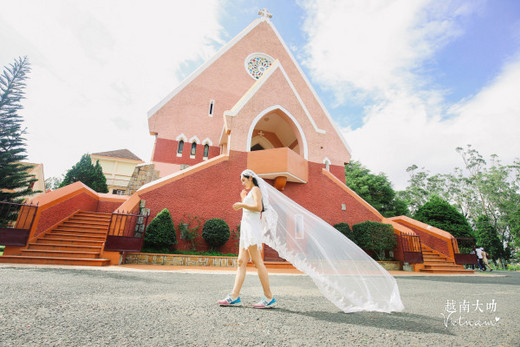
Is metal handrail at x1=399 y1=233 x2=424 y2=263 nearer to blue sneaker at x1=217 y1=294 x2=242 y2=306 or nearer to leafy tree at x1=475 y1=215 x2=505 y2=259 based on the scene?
blue sneaker at x1=217 y1=294 x2=242 y2=306

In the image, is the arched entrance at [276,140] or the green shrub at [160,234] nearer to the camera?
the green shrub at [160,234]

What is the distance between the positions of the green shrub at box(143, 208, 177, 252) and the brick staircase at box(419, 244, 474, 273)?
11661 mm

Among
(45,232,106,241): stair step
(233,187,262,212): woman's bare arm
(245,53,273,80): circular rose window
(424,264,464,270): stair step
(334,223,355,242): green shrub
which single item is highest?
(245,53,273,80): circular rose window

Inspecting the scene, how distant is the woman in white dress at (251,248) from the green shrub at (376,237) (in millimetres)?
10130

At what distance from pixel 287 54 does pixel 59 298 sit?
2164cm

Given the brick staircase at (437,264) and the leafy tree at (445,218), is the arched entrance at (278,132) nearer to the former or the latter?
the brick staircase at (437,264)

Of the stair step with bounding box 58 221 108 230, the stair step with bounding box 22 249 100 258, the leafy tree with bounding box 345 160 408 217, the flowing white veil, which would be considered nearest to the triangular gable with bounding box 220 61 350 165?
the stair step with bounding box 58 221 108 230

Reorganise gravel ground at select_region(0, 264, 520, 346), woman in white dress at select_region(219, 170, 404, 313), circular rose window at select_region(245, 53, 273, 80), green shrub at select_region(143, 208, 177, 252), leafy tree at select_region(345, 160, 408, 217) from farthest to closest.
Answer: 1. leafy tree at select_region(345, 160, 408, 217)
2. circular rose window at select_region(245, 53, 273, 80)
3. green shrub at select_region(143, 208, 177, 252)
4. woman in white dress at select_region(219, 170, 404, 313)
5. gravel ground at select_region(0, 264, 520, 346)

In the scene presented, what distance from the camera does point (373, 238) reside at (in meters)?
11.7

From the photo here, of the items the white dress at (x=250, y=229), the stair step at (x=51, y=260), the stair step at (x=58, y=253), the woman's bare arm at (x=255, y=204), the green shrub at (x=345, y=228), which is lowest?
the stair step at (x=51, y=260)

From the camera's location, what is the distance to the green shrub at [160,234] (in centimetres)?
900

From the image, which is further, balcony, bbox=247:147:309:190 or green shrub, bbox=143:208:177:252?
balcony, bbox=247:147:309:190

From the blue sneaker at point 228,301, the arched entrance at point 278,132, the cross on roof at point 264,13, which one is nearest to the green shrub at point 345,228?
the arched entrance at point 278,132

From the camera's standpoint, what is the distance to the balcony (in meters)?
11.6
